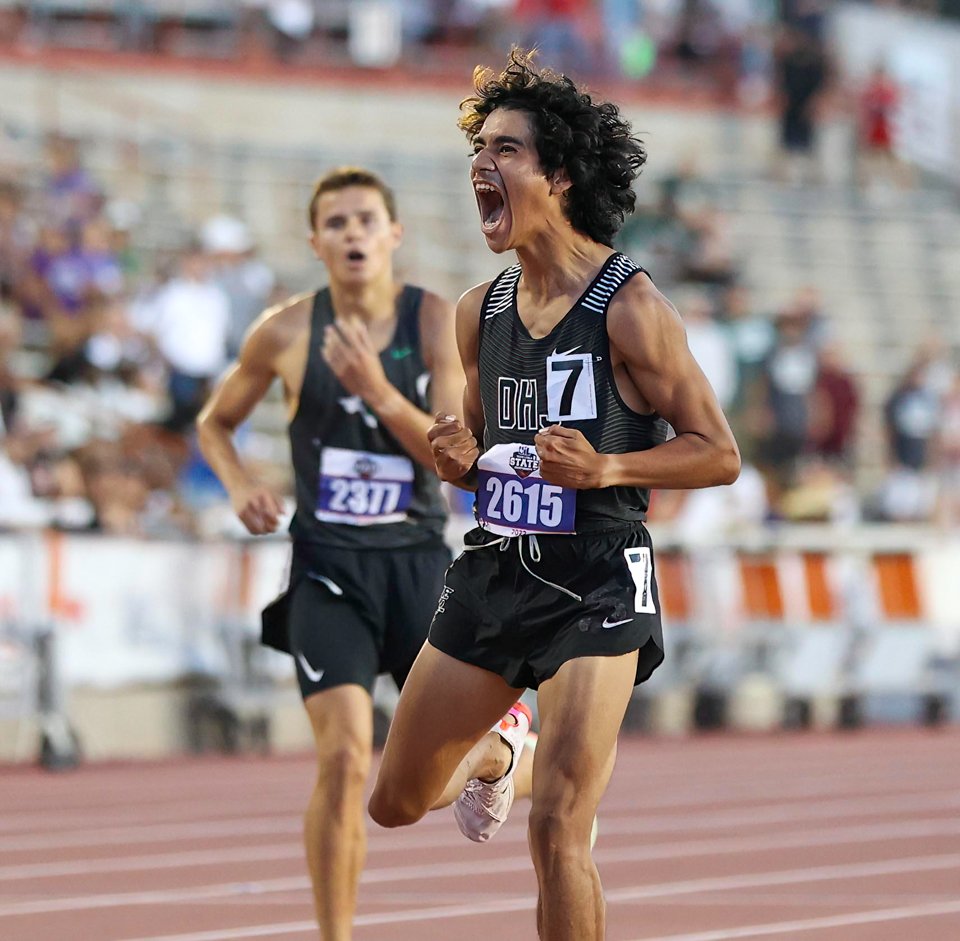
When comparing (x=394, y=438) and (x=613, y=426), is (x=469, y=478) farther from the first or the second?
(x=394, y=438)

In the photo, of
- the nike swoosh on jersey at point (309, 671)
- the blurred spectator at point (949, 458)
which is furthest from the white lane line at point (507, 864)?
the blurred spectator at point (949, 458)

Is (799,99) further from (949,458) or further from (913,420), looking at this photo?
(949,458)

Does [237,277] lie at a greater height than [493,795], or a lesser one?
greater

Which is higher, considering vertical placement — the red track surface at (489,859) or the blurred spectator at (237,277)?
the blurred spectator at (237,277)

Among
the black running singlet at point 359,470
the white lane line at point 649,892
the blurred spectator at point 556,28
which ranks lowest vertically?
the white lane line at point 649,892

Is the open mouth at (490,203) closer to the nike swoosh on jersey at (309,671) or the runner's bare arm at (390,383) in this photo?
the runner's bare arm at (390,383)

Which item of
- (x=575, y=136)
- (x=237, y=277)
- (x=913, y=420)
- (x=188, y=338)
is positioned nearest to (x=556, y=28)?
(x=913, y=420)

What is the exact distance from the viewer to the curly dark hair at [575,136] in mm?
5637

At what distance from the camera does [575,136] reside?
5656mm

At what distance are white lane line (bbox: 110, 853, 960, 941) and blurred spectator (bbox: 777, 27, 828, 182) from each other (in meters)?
17.3

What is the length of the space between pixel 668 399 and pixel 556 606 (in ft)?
1.86

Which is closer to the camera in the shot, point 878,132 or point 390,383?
point 390,383

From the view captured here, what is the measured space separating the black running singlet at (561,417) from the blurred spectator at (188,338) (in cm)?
997

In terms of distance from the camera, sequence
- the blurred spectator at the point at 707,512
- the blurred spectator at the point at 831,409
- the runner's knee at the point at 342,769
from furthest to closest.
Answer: the blurred spectator at the point at 831,409, the blurred spectator at the point at 707,512, the runner's knee at the point at 342,769
